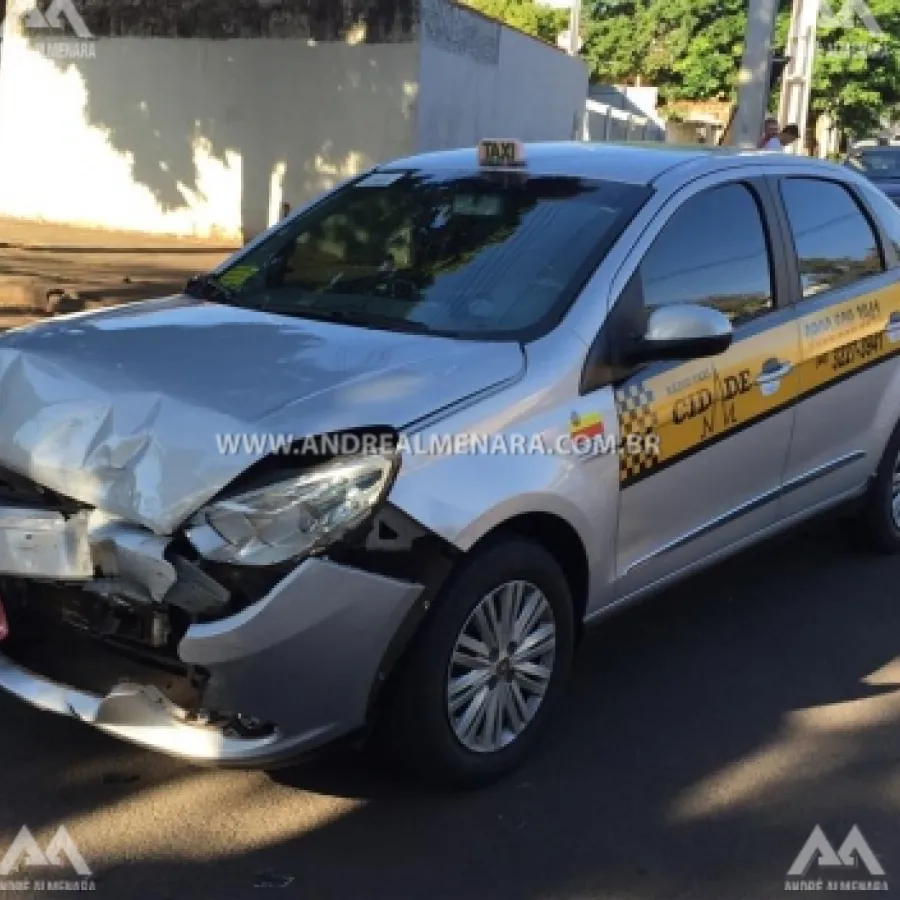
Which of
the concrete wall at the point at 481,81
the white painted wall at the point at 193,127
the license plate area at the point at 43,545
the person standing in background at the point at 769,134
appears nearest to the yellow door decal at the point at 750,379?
the license plate area at the point at 43,545

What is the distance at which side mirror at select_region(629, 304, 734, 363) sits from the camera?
361 centimetres

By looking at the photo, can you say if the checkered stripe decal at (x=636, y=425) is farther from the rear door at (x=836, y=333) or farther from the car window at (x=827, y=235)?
the car window at (x=827, y=235)

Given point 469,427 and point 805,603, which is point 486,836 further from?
point 805,603

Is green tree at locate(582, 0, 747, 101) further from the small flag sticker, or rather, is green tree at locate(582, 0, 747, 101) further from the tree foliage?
the small flag sticker

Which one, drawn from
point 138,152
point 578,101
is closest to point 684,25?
point 578,101

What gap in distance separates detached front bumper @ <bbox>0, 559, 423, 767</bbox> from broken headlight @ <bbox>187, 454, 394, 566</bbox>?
0.10 meters

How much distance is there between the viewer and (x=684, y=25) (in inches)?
1693

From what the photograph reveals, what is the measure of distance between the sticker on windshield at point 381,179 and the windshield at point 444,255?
0.01 metres

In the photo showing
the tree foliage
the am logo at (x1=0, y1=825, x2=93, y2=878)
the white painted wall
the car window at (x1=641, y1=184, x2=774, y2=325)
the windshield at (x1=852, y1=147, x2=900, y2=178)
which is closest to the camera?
the am logo at (x1=0, y1=825, x2=93, y2=878)

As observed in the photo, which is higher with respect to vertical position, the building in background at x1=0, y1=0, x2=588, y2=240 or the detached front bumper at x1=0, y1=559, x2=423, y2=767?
the building in background at x1=0, y1=0, x2=588, y2=240

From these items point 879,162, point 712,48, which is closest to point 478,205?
point 879,162

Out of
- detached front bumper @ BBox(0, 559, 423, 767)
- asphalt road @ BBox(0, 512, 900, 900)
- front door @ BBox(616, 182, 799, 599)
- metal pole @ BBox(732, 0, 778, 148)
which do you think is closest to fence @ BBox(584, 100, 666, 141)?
metal pole @ BBox(732, 0, 778, 148)

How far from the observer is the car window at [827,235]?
4590 mm

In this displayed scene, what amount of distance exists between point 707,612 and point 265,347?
2.21m
